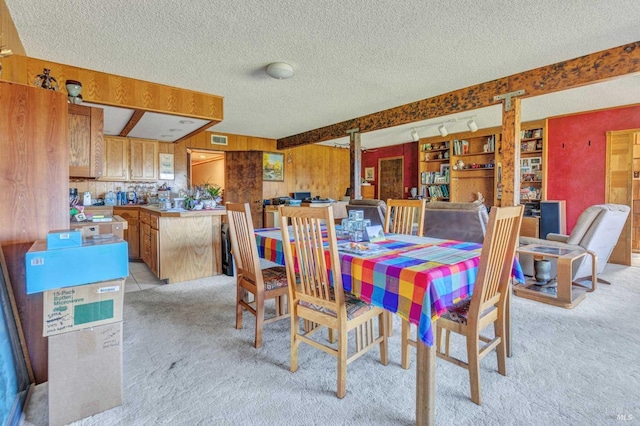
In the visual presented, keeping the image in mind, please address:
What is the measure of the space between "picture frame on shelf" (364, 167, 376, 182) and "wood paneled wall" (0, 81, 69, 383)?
25.7ft

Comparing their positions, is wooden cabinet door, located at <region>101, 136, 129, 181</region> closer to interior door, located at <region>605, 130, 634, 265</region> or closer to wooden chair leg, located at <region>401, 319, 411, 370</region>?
wooden chair leg, located at <region>401, 319, 411, 370</region>

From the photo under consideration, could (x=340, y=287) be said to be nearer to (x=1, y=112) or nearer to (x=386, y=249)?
(x=386, y=249)

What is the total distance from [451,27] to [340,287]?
2.22 meters

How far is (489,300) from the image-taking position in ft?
5.45

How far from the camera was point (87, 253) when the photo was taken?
151 centimetres

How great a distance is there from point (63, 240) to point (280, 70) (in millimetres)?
2418

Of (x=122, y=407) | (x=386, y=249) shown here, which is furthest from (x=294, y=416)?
(x=386, y=249)

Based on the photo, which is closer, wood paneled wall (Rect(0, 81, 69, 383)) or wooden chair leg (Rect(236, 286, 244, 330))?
wood paneled wall (Rect(0, 81, 69, 383))

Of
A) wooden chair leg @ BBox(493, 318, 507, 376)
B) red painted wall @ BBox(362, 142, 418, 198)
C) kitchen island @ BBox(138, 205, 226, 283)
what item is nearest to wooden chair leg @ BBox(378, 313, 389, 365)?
A: wooden chair leg @ BBox(493, 318, 507, 376)

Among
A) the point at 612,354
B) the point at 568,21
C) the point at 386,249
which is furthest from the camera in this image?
the point at 568,21

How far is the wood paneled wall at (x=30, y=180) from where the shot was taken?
1.70m

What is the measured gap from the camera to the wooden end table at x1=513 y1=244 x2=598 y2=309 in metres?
2.88

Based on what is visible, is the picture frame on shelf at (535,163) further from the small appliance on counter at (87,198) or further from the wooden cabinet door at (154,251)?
the small appliance on counter at (87,198)

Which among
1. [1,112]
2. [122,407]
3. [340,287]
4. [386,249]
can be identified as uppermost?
[1,112]
